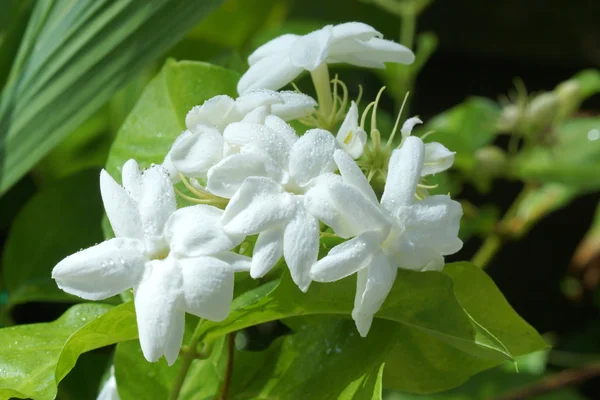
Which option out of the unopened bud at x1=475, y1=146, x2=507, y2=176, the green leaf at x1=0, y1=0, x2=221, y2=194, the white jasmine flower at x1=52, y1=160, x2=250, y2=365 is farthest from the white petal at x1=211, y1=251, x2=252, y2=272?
the unopened bud at x1=475, y1=146, x2=507, y2=176

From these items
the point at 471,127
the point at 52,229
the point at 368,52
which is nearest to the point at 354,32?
the point at 368,52

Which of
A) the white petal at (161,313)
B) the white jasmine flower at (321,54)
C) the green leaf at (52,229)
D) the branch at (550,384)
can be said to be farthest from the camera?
the branch at (550,384)

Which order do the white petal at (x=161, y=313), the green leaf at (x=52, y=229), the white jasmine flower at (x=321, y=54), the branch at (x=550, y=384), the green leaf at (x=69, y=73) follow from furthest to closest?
1. the branch at (x=550, y=384)
2. the green leaf at (x=52, y=229)
3. the green leaf at (x=69, y=73)
4. the white jasmine flower at (x=321, y=54)
5. the white petal at (x=161, y=313)

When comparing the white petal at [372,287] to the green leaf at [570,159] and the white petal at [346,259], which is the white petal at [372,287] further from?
the green leaf at [570,159]

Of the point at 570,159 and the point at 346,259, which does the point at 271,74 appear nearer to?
the point at 346,259

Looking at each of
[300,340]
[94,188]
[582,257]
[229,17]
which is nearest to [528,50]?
[582,257]

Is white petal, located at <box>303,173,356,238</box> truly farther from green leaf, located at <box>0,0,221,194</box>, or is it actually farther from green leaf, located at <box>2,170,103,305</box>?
green leaf, located at <box>2,170,103,305</box>

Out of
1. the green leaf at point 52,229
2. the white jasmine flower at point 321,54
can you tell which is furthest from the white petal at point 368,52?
the green leaf at point 52,229
